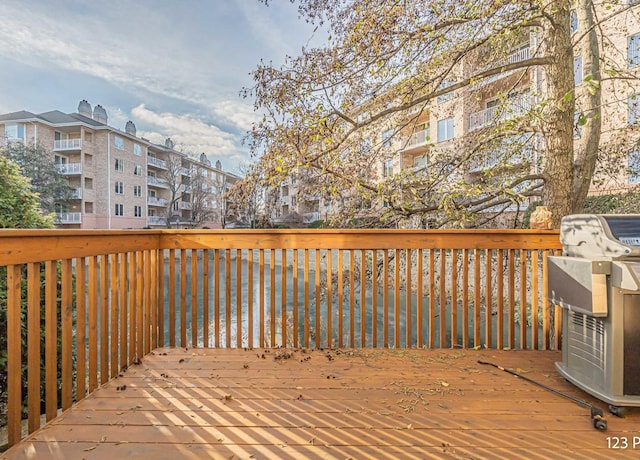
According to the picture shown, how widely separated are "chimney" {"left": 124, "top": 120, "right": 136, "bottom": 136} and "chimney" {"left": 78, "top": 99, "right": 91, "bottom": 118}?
188 cm

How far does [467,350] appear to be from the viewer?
2.41 metres

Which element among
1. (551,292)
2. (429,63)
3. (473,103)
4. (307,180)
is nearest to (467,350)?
(551,292)

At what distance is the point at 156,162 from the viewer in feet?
72.7

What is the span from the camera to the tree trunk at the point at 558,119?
9.85 ft

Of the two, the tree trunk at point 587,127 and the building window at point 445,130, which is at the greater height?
the building window at point 445,130

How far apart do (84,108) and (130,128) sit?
238 cm

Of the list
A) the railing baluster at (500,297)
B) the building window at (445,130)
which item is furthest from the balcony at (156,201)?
the railing baluster at (500,297)

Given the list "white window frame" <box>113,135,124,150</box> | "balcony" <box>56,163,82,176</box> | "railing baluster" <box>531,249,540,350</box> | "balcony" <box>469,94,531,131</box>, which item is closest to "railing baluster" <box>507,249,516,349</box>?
"railing baluster" <box>531,249,540,350</box>

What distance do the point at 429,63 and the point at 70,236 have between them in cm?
363

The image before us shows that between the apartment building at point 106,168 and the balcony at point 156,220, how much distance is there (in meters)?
0.09

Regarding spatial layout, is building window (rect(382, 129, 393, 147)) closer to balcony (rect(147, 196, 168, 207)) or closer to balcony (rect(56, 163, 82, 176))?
balcony (rect(56, 163, 82, 176))

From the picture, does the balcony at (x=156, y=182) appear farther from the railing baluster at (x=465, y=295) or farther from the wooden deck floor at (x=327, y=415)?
the railing baluster at (x=465, y=295)

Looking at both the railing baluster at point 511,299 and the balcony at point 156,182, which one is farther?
the balcony at point 156,182

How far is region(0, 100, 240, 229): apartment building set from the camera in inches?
610
